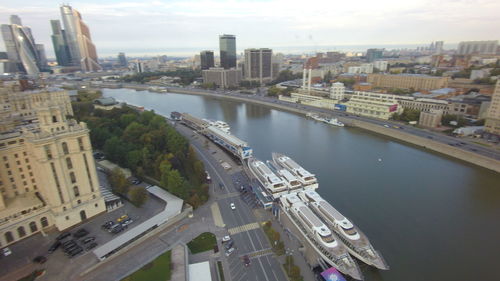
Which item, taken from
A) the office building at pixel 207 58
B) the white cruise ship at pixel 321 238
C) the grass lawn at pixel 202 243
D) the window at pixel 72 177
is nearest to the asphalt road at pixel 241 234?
the grass lawn at pixel 202 243

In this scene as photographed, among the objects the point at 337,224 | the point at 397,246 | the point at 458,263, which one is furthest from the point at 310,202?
the point at 458,263

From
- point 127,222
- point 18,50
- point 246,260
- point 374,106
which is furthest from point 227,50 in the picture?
point 246,260

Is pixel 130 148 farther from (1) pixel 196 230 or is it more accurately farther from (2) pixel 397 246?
(2) pixel 397 246

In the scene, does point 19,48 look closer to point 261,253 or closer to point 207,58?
point 207,58

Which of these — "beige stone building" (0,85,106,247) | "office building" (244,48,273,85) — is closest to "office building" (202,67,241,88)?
"office building" (244,48,273,85)

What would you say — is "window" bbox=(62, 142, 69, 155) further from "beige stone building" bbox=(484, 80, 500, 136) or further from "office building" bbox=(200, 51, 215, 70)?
"office building" bbox=(200, 51, 215, 70)

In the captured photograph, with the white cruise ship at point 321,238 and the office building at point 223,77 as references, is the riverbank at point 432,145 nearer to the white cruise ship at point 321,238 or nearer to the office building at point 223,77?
the white cruise ship at point 321,238

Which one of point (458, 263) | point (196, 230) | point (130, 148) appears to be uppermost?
point (130, 148)
